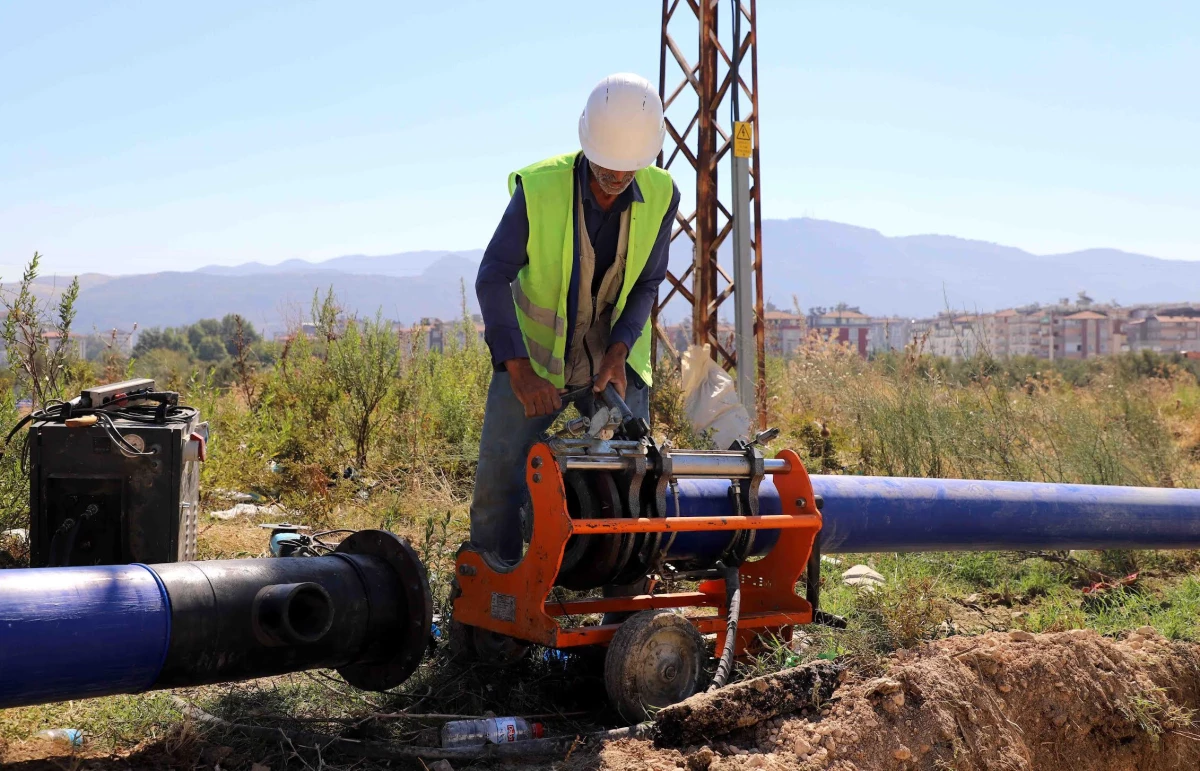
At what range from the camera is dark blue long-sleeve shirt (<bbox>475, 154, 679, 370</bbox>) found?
3.96 metres

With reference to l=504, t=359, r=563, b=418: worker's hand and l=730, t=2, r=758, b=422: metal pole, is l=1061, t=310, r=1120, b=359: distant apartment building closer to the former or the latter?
l=730, t=2, r=758, b=422: metal pole

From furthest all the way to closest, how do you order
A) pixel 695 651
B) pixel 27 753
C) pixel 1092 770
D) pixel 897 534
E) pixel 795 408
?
pixel 795 408 → pixel 897 534 → pixel 1092 770 → pixel 695 651 → pixel 27 753

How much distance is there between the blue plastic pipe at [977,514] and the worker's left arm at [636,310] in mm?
557

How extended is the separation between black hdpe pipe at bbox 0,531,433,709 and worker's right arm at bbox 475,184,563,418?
29.5 inches

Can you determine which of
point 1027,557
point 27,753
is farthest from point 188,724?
point 1027,557

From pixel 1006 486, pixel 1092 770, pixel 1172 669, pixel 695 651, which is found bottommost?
pixel 1092 770

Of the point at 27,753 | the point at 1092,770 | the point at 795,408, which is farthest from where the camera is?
the point at 795,408

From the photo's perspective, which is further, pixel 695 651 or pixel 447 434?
pixel 447 434

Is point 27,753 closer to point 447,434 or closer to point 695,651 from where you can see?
point 695,651

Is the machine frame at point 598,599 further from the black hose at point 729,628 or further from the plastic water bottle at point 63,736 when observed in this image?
the plastic water bottle at point 63,736

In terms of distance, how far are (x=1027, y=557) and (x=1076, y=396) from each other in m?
5.16

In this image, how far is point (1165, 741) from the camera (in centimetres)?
427

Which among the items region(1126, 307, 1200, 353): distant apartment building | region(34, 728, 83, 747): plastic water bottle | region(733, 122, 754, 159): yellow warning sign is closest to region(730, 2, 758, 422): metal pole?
region(733, 122, 754, 159): yellow warning sign

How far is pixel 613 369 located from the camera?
4094 mm
